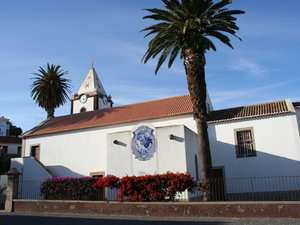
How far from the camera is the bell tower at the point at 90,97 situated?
37.7 metres

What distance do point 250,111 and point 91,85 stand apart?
23577 mm

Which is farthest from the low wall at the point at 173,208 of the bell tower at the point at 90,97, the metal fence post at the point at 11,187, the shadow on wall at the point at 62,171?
the bell tower at the point at 90,97

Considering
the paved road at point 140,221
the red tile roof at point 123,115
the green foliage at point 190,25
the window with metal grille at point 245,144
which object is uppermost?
the green foliage at point 190,25

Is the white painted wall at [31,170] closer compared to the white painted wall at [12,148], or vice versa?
the white painted wall at [31,170]

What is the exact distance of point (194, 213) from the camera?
40.3ft

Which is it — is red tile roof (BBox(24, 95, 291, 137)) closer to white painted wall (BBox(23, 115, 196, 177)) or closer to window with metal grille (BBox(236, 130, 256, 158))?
white painted wall (BBox(23, 115, 196, 177))

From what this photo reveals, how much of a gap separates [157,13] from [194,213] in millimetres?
11719

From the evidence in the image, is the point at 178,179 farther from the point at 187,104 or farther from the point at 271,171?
the point at 187,104

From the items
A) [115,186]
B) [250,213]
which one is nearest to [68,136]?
[115,186]

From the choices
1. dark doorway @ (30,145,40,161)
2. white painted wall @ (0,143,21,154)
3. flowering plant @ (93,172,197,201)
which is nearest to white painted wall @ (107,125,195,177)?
flowering plant @ (93,172,197,201)

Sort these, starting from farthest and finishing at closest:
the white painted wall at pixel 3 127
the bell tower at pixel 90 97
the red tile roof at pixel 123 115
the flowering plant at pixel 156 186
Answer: the white painted wall at pixel 3 127 < the bell tower at pixel 90 97 < the red tile roof at pixel 123 115 < the flowering plant at pixel 156 186

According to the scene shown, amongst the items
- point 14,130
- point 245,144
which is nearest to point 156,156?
point 245,144

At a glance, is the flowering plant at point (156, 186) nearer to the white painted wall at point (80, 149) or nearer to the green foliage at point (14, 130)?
the white painted wall at point (80, 149)

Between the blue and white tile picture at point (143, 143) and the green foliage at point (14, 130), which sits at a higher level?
the green foliage at point (14, 130)
